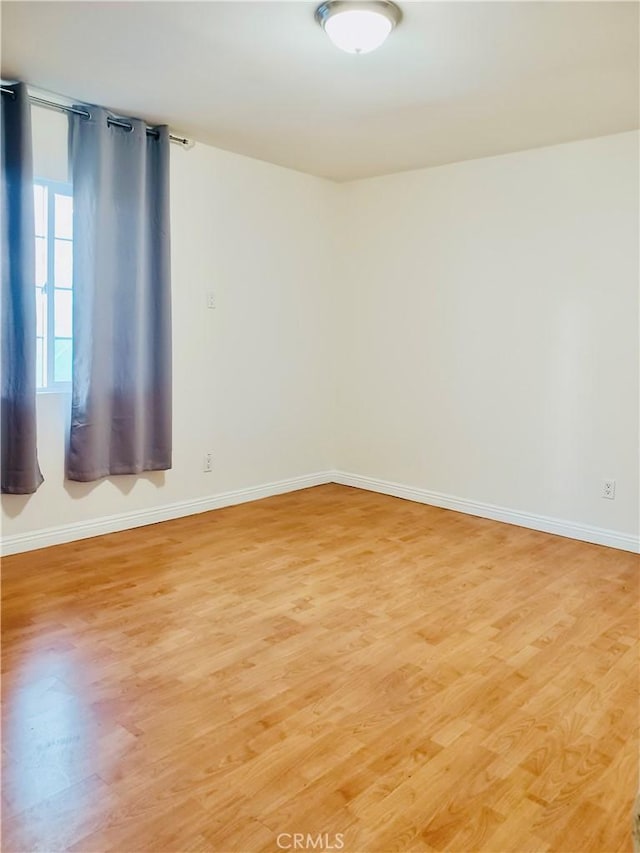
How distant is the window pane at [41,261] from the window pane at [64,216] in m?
0.10

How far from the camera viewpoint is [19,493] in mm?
3350

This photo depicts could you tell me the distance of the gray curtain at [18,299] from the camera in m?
3.15

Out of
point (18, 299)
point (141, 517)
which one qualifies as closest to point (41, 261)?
point (18, 299)

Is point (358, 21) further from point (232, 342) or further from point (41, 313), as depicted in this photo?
point (232, 342)

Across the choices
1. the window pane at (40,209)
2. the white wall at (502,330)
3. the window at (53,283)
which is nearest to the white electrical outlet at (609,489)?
the white wall at (502,330)

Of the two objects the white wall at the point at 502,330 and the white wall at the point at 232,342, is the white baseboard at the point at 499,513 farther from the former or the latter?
the white wall at the point at 232,342

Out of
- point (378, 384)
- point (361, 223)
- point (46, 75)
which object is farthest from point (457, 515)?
point (46, 75)

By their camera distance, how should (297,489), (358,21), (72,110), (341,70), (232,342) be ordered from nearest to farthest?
(358,21)
(341,70)
(72,110)
(232,342)
(297,489)

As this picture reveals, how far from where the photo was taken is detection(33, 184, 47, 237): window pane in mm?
3486

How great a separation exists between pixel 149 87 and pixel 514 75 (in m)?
1.71

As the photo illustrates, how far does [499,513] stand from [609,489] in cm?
74

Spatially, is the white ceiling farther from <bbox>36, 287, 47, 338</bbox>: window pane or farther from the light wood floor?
the light wood floor

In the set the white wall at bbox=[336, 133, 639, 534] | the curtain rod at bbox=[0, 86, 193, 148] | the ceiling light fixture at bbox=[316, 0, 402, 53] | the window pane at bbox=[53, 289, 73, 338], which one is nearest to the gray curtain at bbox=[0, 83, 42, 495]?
the curtain rod at bbox=[0, 86, 193, 148]

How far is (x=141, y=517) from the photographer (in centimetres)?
404
